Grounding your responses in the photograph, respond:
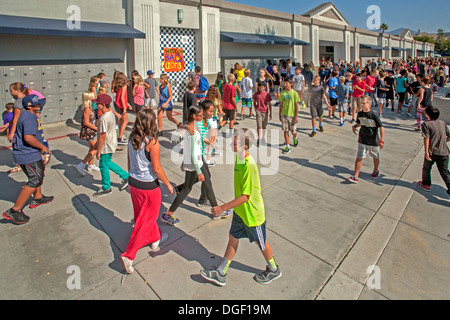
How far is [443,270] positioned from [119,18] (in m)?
12.3

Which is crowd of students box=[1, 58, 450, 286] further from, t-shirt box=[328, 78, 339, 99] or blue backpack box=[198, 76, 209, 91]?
t-shirt box=[328, 78, 339, 99]

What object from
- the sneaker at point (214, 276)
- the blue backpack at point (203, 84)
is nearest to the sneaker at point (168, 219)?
the sneaker at point (214, 276)

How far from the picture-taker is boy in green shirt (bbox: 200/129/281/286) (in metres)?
3.04

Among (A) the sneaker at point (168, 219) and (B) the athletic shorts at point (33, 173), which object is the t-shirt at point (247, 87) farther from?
(B) the athletic shorts at point (33, 173)

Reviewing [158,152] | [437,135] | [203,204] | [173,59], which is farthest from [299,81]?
[158,152]

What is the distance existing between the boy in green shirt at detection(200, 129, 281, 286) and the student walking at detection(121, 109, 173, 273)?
834mm

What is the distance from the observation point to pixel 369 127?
5.89m

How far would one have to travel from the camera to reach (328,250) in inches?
157

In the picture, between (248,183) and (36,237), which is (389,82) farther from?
(36,237)

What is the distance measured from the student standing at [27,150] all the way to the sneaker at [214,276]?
288 centimetres

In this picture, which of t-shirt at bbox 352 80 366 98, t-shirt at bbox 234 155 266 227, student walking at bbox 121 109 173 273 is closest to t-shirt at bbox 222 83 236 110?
t-shirt at bbox 352 80 366 98

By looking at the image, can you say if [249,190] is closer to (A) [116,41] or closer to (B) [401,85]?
(A) [116,41]

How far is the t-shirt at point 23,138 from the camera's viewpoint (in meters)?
4.15

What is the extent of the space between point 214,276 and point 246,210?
857 mm
